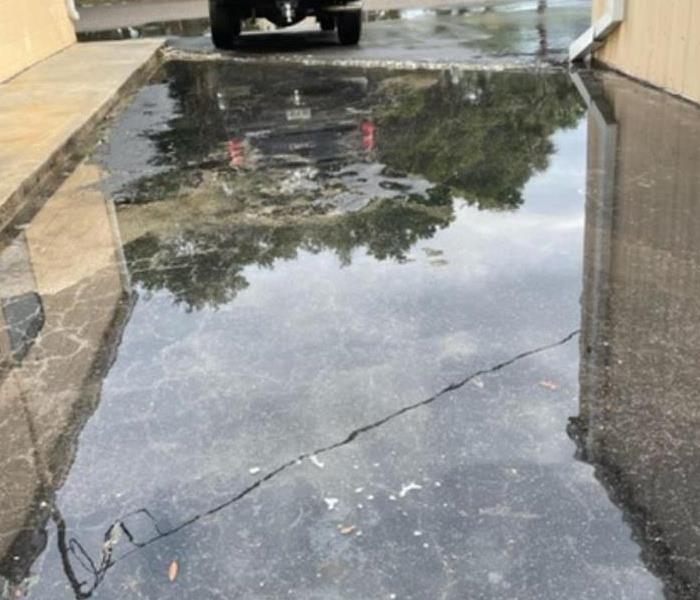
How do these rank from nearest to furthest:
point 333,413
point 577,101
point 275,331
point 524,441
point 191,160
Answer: point 524,441 → point 333,413 → point 275,331 → point 191,160 → point 577,101

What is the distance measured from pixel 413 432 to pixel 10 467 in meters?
1.54

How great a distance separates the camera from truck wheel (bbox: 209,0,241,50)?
45.1 feet

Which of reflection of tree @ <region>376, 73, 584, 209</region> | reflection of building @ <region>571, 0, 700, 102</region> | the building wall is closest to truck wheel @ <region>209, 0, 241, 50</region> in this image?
reflection of tree @ <region>376, 73, 584, 209</region>

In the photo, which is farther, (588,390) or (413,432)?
(588,390)

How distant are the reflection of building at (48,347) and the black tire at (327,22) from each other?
382 inches

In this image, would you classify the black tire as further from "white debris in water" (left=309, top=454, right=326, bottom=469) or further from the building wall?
"white debris in water" (left=309, top=454, right=326, bottom=469)

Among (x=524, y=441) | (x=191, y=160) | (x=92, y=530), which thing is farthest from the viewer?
(x=191, y=160)

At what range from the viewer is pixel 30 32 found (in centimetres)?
1275

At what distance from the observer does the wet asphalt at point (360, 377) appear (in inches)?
102

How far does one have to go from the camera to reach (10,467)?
315 centimetres

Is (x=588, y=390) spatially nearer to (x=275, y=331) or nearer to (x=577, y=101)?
(x=275, y=331)

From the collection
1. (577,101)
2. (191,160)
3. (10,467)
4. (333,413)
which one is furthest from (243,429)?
(577,101)

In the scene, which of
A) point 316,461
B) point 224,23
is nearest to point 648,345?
point 316,461

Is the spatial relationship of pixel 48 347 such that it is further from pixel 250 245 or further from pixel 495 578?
pixel 495 578
